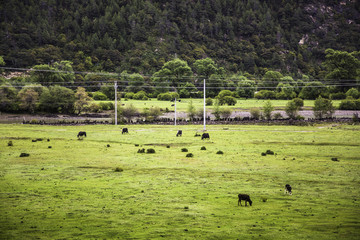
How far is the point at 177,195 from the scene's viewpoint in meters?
26.4

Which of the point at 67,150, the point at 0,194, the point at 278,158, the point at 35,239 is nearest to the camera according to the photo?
the point at 35,239

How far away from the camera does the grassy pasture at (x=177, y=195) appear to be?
19172 mm

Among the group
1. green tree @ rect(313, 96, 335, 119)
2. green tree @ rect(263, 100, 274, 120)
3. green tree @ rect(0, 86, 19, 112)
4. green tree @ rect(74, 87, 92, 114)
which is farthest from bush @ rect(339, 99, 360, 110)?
green tree @ rect(0, 86, 19, 112)

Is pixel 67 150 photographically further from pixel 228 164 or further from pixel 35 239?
pixel 35 239

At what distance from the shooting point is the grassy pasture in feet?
62.9

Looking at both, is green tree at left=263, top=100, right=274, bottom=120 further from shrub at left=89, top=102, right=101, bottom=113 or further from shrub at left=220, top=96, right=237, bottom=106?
shrub at left=89, top=102, right=101, bottom=113

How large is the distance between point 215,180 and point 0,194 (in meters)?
16.5

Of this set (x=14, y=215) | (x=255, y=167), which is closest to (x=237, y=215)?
(x=14, y=215)

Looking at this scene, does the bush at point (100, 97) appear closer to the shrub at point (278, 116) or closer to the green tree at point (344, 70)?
the shrub at point (278, 116)

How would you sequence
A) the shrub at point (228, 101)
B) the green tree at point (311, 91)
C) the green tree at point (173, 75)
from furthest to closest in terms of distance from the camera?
the green tree at point (173, 75), the green tree at point (311, 91), the shrub at point (228, 101)

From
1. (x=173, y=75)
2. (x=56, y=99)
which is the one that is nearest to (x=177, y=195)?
(x=56, y=99)

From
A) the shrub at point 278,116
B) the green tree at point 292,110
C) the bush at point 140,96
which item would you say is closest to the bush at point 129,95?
the bush at point 140,96

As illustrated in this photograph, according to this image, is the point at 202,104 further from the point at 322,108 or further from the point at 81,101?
the point at 322,108

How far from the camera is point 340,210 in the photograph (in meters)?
22.2
